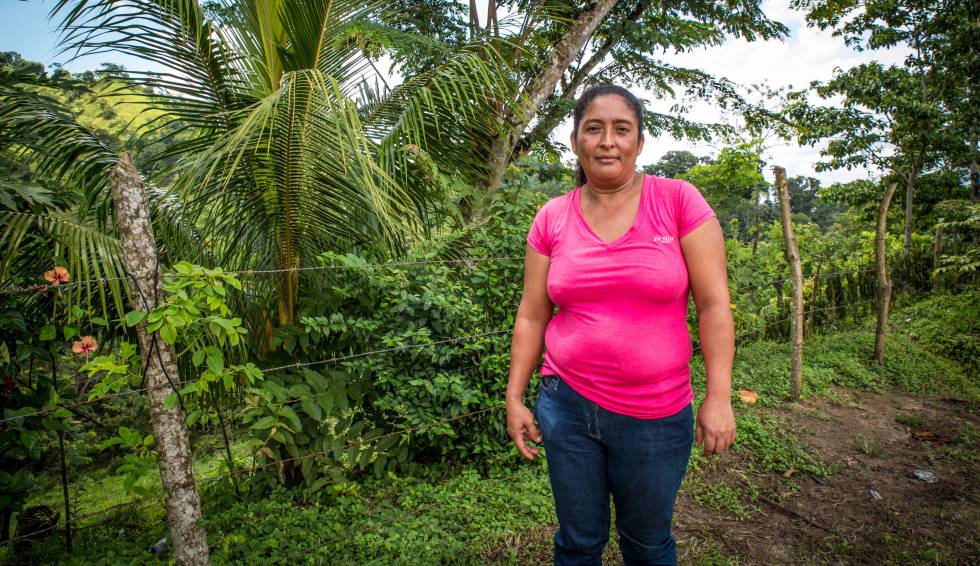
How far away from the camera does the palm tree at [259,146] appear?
2578 millimetres

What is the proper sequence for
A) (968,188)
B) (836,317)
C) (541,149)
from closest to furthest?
(836,317), (541,149), (968,188)

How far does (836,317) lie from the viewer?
6863mm

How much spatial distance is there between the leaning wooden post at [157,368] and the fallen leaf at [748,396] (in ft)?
13.6

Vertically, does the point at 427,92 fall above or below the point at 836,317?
above

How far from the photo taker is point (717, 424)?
1.43 metres

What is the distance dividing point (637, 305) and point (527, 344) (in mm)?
435

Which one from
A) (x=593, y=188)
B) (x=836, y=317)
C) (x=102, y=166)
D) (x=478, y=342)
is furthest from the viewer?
(x=836, y=317)

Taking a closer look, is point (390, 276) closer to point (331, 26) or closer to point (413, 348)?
point (413, 348)

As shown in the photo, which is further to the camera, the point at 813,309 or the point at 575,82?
the point at 575,82

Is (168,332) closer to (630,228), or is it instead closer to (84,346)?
(84,346)

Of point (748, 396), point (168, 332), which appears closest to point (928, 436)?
point (748, 396)

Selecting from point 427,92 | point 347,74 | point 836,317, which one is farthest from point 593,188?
point 836,317

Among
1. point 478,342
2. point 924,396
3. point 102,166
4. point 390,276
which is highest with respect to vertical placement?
point 102,166

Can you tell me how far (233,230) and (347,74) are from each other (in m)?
1.24
